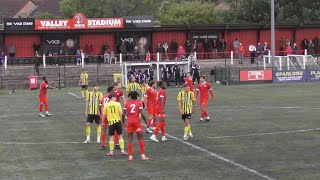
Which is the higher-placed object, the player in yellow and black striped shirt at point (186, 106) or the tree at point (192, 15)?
the tree at point (192, 15)

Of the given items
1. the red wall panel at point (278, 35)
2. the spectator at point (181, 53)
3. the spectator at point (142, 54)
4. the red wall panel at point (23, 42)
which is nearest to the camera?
the spectator at point (181, 53)

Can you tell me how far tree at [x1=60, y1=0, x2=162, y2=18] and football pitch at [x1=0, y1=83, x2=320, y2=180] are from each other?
66.7 metres

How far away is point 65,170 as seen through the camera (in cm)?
1561

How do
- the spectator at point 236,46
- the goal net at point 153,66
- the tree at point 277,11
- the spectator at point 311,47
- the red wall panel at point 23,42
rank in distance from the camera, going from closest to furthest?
the goal net at point 153,66, the red wall panel at point 23,42, the spectator at point 236,46, the spectator at point 311,47, the tree at point 277,11

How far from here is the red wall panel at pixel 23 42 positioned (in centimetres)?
5869

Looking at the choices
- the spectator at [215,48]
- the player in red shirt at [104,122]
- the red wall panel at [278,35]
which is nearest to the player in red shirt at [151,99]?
the player in red shirt at [104,122]

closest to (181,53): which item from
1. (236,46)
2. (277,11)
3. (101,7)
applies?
(236,46)

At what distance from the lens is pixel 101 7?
99.4 meters

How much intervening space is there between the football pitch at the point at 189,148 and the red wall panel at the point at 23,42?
27039 mm

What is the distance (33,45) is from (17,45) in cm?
331

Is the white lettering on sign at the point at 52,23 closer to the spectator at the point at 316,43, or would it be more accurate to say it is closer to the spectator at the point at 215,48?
the spectator at the point at 215,48

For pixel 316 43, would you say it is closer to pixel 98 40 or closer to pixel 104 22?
pixel 104 22

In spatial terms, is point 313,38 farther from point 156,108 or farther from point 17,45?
point 156,108

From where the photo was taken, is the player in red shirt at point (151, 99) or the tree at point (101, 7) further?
the tree at point (101, 7)
